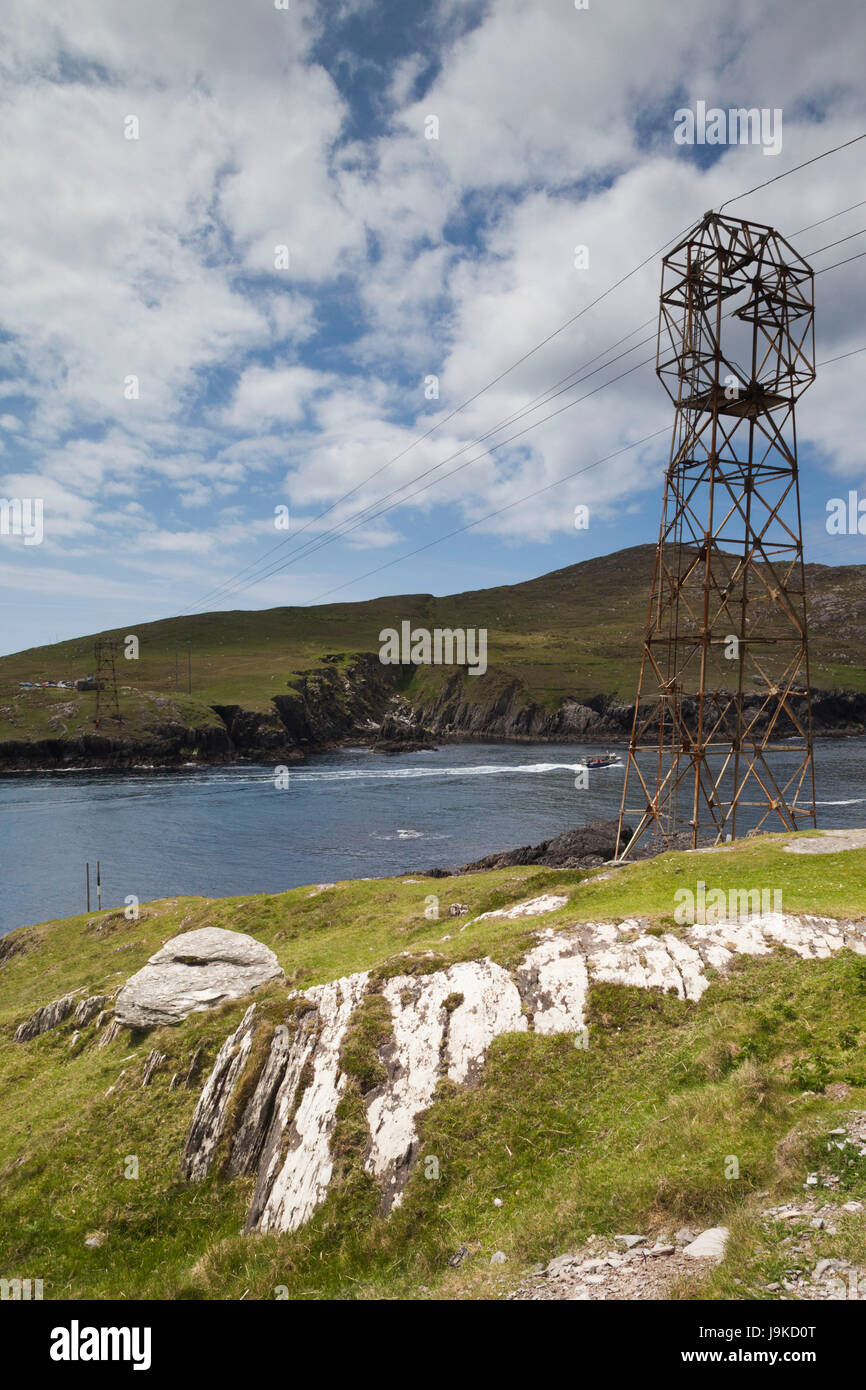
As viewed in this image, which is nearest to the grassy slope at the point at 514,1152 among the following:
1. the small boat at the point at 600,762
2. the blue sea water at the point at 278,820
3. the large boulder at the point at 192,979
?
the large boulder at the point at 192,979

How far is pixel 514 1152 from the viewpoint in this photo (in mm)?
13234

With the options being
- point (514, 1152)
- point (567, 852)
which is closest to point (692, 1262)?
point (514, 1152)

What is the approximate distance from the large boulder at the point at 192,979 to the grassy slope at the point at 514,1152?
143 cm

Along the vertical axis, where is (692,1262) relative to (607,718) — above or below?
below

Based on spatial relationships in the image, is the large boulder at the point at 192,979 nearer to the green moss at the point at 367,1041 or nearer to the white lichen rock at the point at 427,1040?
the green moss at the point at 367,1041

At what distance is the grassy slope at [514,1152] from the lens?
10625 millimetres

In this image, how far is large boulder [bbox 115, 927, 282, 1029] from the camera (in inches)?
892

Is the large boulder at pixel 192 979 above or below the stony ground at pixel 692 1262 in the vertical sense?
below

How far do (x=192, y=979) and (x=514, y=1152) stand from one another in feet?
47.2

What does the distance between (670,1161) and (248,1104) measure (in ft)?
34.0

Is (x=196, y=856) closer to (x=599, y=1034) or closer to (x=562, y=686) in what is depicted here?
(x=599, y=1034)

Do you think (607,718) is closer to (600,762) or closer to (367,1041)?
(600,762)

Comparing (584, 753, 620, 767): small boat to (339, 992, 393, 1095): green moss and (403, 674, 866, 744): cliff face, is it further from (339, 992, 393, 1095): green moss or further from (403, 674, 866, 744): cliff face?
(339, 992, 393, 1095): green moss

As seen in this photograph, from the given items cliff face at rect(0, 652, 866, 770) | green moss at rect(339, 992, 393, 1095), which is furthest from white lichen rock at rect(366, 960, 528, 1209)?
cliff face at rect(0, 652, 866, 770)
